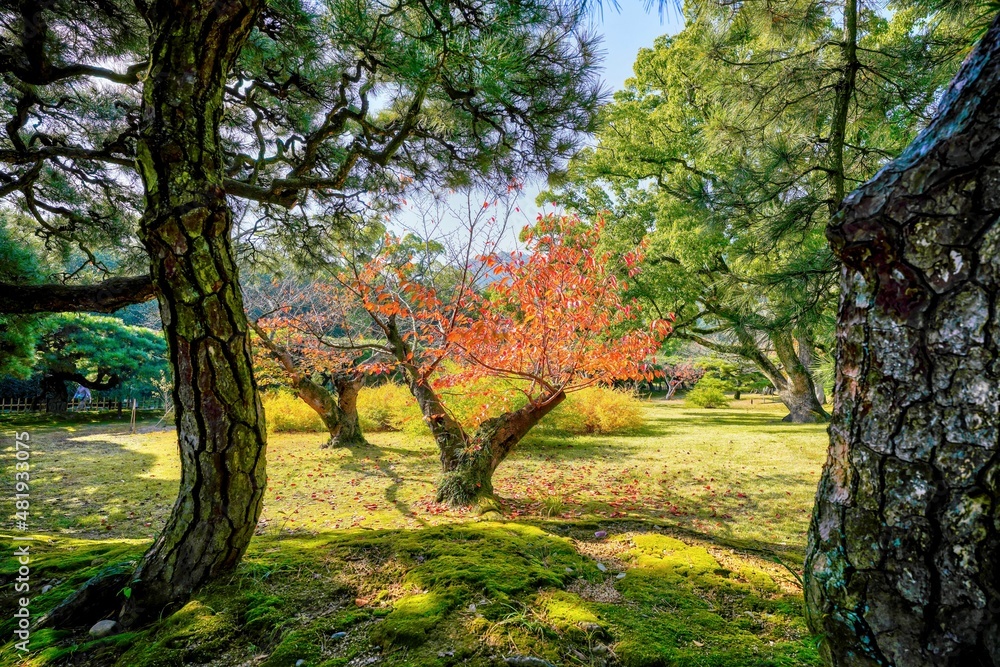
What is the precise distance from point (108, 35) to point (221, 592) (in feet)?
10.7

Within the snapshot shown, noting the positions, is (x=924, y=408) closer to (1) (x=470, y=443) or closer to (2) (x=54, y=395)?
(1) (x=470, y=443)

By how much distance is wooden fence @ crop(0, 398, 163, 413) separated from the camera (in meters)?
11.6

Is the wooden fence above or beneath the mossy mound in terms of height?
beneath

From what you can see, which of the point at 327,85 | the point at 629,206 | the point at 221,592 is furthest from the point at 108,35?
the point at 629,206

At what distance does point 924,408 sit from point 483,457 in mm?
3599

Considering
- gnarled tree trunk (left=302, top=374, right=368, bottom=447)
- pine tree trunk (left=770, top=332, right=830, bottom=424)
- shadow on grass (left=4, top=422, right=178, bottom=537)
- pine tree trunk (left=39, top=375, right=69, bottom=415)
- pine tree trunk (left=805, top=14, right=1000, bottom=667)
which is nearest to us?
pine tree trunk (left=805, top=14, right=1000, bottom=667)

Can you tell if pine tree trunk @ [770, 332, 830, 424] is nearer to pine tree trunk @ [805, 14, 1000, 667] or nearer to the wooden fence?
pine tree trunk @ [805, 14, 1000, 667]

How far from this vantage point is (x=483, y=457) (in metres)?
4.09

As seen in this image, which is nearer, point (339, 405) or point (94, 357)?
point (339, 405)

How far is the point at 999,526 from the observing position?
686mm

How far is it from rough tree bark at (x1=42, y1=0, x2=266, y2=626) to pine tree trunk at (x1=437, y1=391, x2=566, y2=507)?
2.60 meters

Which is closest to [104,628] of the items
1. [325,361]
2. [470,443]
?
[470,443]

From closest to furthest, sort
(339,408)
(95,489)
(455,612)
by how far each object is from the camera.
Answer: (455,612) < (95,489) < (339,408)

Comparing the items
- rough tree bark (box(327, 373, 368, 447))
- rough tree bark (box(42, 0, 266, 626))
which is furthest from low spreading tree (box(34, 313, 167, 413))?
Answer: rough tree bark (box(42, 0, 266, 626))
